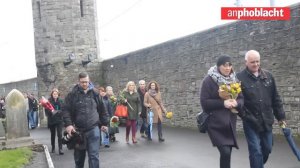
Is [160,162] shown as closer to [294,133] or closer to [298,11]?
[294,133]

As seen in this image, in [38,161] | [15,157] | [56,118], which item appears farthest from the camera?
[56,118]

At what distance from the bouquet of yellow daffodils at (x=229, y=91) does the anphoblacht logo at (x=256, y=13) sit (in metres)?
5.13

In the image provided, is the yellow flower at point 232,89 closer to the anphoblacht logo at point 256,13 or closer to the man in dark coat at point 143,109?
the anphoblacht logo at point 256,13

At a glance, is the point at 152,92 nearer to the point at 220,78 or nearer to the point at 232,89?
the point at 220,78

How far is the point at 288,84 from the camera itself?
408 inches

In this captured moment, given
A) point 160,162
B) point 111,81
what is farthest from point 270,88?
point 111,81

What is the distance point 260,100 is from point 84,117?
99.6 inches

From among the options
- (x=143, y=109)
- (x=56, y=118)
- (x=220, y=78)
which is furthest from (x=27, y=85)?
(x=220, y=78)

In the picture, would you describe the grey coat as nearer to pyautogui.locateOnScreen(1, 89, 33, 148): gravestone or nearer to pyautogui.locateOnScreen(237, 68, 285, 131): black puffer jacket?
pyautogui.locateOnScreen(237, 68, 285, 131): black puffer jacket

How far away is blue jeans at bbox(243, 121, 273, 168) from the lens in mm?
5953

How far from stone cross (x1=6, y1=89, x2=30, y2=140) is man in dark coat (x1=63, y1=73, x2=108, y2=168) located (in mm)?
5574

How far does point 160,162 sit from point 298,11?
440cm

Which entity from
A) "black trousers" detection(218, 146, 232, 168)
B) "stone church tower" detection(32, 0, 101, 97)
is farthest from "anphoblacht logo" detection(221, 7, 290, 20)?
"stone church tower" detection(32, 0, 101, 97)

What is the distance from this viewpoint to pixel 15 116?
12055mm
